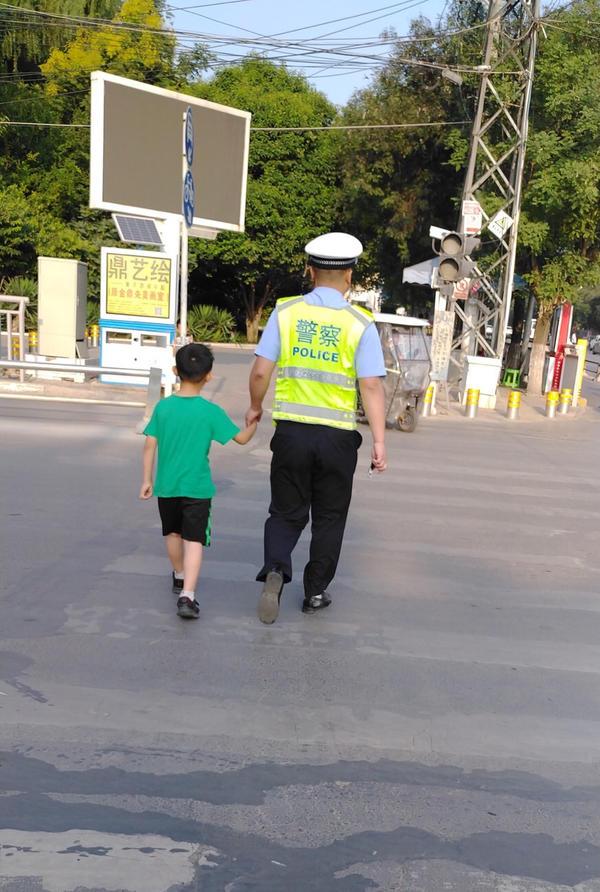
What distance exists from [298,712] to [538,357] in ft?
69.7

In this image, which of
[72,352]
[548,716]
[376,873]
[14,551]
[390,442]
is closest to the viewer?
[376,873]

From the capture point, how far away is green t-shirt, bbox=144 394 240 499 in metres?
5.35

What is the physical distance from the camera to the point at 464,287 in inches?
738

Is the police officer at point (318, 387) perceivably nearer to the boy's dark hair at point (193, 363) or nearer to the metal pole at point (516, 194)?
the boy's dark hair at point (193, 363)

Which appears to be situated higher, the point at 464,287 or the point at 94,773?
the point at 464,287

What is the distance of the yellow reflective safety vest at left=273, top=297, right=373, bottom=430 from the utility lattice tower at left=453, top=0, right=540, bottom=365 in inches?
562

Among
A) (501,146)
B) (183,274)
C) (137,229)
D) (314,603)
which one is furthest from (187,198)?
(501,146)

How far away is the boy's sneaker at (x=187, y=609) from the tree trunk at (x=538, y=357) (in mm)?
19616

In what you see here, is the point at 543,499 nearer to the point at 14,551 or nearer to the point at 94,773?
the point at 14,551

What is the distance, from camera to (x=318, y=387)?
5.23 m

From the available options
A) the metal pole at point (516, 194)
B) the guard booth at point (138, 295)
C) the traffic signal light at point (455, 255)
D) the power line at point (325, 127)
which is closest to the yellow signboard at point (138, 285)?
the guard booth at point (138, 295)

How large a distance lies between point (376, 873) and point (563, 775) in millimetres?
1099

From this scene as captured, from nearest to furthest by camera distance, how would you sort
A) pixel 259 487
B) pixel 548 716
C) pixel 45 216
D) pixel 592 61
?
1. pixel 548 716
2. pixel 259 487
3. pixel 592 61
4. pixel 45 216

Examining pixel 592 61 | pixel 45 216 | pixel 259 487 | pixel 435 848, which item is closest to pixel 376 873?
pixel 435 848
